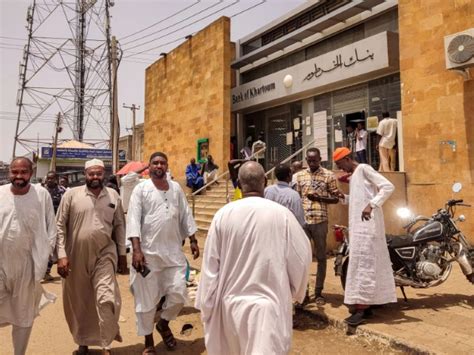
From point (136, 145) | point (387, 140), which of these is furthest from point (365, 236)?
point (136, 145)

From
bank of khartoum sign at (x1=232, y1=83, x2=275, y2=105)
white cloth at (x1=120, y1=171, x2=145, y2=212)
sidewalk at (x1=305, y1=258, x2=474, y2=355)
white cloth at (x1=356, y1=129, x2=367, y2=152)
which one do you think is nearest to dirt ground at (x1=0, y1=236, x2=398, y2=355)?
sidewalk at (x1=305, y1=258, x2=474, y2=355)

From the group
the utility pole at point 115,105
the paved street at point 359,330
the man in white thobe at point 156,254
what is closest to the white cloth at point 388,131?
the paved street at point 359,330

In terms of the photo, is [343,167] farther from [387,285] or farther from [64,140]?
[64,140]

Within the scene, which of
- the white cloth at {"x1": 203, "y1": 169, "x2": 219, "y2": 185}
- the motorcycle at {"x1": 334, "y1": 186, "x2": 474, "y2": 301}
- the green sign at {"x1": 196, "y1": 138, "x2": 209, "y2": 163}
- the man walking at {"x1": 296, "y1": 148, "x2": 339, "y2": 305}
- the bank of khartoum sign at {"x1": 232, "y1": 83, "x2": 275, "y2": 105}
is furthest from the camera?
the green sign at {"x1": 196, "y1": 138, "x2": 209, "y2": 163}

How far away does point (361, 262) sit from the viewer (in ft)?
13.4

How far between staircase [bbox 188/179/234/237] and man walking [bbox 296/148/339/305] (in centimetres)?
639

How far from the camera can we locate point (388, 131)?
9.42 metres

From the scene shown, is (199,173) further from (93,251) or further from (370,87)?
(93,251)

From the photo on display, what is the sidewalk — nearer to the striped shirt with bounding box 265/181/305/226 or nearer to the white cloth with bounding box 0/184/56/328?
the striped shirt with bounding box 265/181/305/226

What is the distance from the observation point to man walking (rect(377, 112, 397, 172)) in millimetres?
9406

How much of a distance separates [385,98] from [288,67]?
440 cm

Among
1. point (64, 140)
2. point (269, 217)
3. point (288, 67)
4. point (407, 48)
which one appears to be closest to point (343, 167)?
point (269, 217)

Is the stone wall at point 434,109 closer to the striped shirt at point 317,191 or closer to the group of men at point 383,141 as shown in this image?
the group of men at point 383,141

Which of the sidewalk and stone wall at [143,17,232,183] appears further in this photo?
stone wall at [143,17,232,183]
